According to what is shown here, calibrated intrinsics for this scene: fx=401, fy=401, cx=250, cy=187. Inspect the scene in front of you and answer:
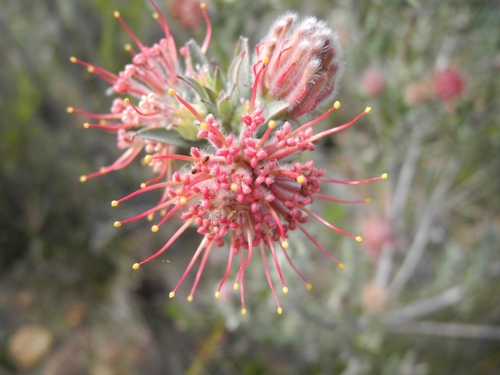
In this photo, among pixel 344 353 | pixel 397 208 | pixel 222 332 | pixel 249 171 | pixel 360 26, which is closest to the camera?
pixel 249 171

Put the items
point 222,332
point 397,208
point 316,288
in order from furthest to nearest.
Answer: point 316,288, point 222,332, point 397,208

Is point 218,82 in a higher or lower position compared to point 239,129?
higher

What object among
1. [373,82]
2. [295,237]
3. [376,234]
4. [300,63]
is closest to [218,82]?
[300,63]

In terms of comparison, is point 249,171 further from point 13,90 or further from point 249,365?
point 13,90

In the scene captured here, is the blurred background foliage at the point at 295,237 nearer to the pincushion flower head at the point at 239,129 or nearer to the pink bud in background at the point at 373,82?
the pink bud in background at the point at 373,82

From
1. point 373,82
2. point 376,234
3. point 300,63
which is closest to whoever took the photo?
point 300,63

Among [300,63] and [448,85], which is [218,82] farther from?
[448,85]

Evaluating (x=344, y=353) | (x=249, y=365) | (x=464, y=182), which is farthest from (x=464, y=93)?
(x=249, y=365)

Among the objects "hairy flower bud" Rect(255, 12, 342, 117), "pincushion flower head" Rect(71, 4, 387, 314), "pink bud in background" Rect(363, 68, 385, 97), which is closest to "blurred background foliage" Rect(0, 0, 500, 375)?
"pink bud in background" Rect(363, 68, 385, 97)
